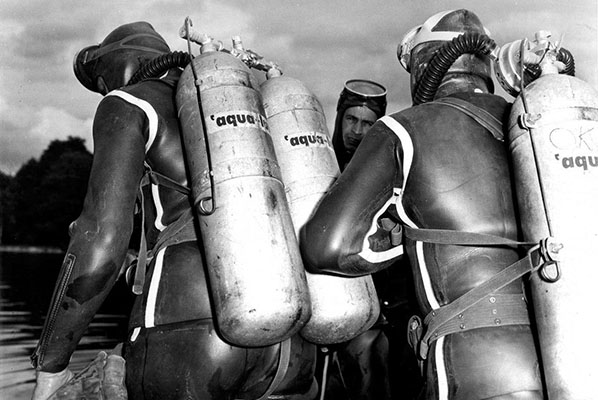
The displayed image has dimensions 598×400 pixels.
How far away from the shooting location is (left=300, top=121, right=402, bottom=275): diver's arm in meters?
2.75

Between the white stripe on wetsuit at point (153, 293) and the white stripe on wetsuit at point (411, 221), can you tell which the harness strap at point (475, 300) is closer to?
the white stripe on wetsuit at point (411, 221)

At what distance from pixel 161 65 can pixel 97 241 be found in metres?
0.97

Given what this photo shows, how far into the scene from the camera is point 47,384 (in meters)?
3.13

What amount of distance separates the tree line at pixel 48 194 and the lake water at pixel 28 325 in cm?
472

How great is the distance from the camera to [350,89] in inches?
248

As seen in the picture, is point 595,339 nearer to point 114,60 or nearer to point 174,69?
point 174,69

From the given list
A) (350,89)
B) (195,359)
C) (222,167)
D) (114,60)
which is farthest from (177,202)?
(350,89)

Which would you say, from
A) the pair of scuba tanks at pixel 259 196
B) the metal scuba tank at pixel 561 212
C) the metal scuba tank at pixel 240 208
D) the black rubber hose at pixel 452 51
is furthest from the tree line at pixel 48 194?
the metal scuba tank at pixel 561 212

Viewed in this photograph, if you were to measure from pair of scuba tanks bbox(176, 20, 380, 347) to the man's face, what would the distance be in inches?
101

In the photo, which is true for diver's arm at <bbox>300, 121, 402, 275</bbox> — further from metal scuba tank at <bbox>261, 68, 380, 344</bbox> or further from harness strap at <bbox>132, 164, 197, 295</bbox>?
Result: harness strap at <bbox>132, 164, 197, 295</bbox>

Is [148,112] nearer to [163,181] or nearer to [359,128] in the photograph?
[163,181]

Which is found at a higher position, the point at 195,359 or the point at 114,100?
the point at 114,100

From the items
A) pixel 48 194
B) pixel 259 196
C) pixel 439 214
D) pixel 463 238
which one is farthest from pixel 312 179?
pixel 48 194

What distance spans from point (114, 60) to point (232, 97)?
1.14 meters
